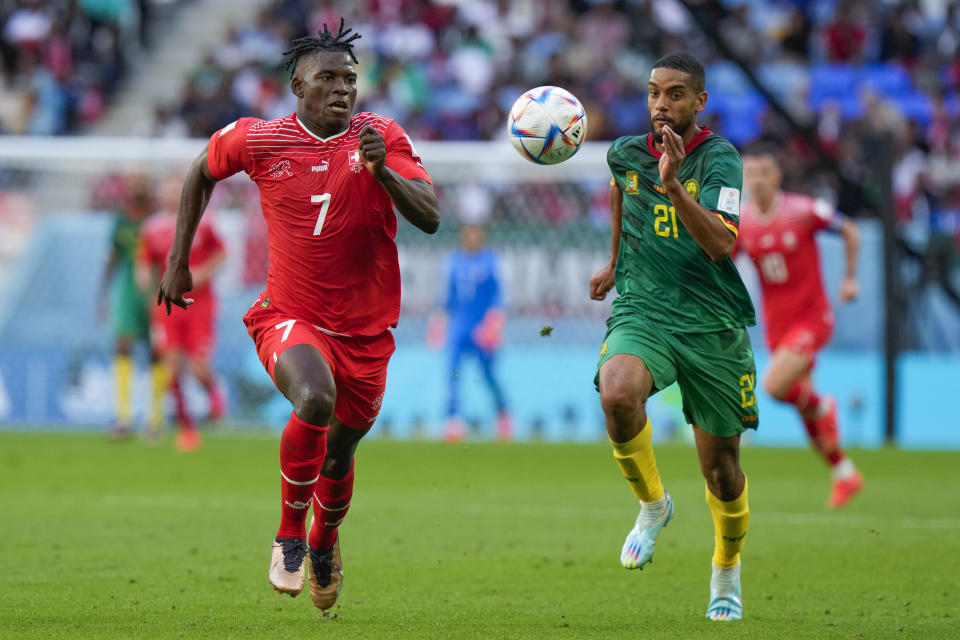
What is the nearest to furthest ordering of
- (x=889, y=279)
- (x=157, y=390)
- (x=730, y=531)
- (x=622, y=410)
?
(x=622, y=410), (x=730, y=531), (x=157, y=390), (x=889, y=279)

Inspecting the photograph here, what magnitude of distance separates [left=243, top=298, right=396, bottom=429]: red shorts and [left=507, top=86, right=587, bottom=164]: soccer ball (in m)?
1.12

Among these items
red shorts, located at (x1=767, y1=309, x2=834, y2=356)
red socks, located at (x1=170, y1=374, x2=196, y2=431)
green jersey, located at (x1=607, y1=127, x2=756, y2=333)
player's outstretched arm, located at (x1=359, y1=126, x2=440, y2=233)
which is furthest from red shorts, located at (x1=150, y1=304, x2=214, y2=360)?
player's outstretched arm, located at (x1=359, y1=126, x2=440, y2=233)

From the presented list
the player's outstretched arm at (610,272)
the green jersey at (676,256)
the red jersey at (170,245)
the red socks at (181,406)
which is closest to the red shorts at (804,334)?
the player's outstretched arm at (610,272)

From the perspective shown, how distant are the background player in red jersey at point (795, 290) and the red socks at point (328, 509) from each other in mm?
5622

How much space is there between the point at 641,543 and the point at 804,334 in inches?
216

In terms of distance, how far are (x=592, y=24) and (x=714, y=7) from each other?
78.4 inches

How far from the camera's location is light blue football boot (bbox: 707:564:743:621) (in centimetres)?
640

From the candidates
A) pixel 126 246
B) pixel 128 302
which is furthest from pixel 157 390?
pixel 126 246

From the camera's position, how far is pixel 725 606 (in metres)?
6.45

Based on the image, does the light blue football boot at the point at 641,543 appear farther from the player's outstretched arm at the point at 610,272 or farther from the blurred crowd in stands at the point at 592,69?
the blurred crowd in stands at the point at 592,69

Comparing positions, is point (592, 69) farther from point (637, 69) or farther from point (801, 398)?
point (801, 398)

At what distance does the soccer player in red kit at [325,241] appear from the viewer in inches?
247

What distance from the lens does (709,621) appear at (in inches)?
248

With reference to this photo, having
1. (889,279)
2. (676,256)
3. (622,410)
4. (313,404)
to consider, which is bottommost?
(889,279)
